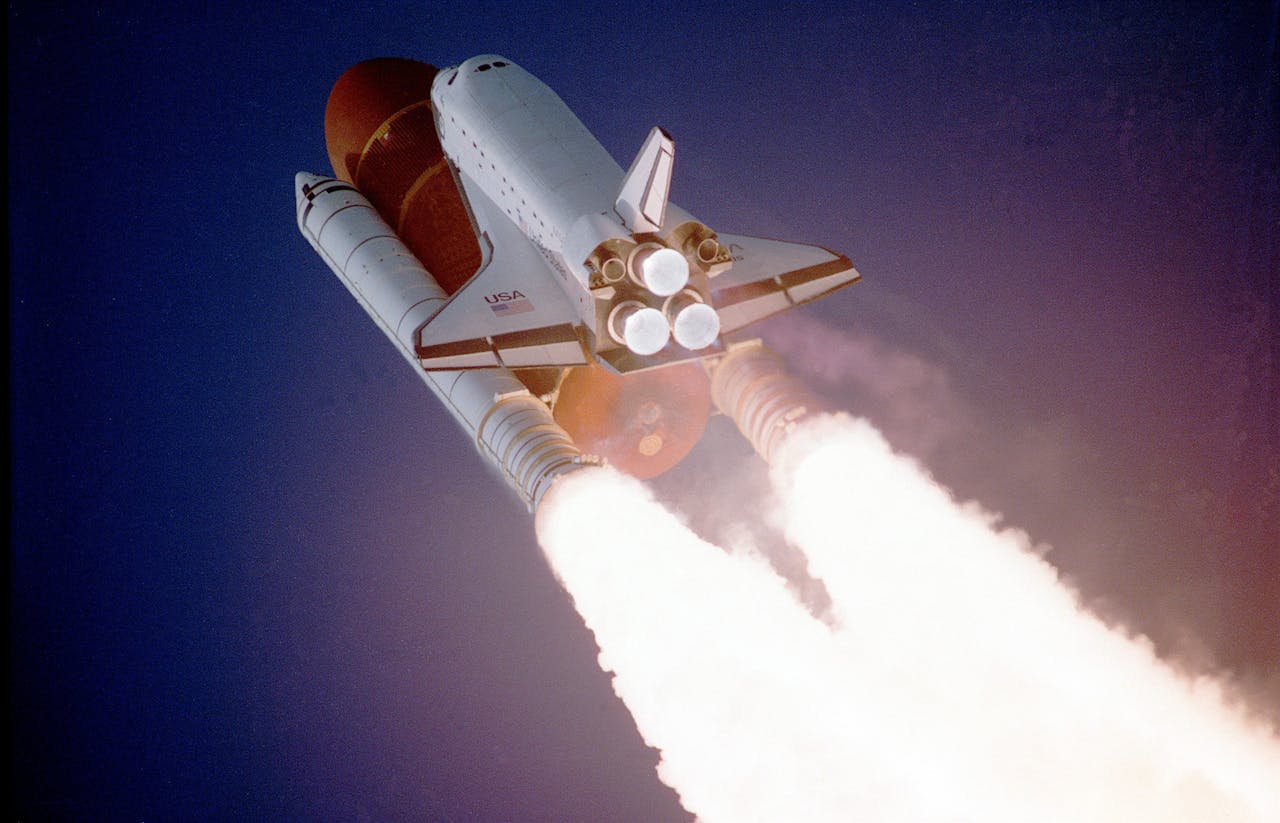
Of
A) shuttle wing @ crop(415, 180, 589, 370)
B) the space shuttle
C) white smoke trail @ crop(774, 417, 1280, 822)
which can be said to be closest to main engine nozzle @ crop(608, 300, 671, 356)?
the space shuttle

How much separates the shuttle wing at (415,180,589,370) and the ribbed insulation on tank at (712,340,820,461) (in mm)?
1529

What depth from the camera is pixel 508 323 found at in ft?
25.3

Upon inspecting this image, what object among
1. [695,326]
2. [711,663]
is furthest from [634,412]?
[711,663]

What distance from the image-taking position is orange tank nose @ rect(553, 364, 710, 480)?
7.99 meters

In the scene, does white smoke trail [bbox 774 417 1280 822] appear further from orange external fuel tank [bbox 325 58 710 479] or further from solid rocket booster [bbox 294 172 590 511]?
orange external fuel tank [bbox 325 58 710 479]

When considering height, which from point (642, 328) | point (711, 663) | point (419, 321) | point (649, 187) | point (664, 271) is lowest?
point (711, 663)

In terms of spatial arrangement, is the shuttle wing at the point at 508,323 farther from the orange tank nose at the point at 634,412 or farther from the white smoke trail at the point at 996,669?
the white smoke trail at the point at 996,669

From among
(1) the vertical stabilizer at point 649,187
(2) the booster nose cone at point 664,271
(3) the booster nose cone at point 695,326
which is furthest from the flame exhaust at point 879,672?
(1) the vertical stabilizer at point 649,187

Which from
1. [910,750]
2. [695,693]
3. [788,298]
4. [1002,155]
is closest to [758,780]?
[695,693]

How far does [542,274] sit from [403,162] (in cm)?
300

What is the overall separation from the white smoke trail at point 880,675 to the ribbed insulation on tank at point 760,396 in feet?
0.99

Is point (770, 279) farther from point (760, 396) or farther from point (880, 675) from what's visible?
point (880, 675)

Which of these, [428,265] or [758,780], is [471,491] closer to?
[428,265]

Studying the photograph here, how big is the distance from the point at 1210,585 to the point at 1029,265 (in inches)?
157
